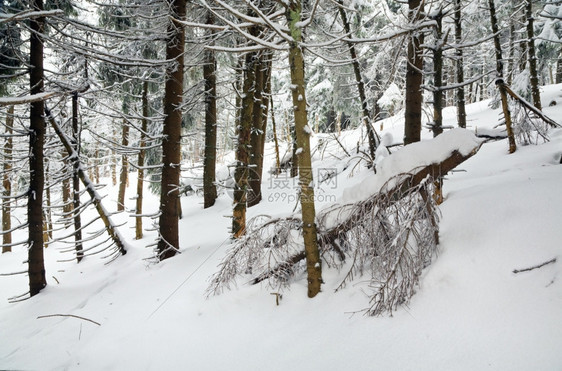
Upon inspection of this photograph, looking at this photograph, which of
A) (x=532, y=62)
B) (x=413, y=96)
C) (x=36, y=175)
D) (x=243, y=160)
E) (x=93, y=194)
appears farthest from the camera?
(x=532, y=62)

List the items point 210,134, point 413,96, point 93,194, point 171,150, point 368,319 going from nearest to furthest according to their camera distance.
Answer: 1. point 368,319
2. point 413,96
3. point 171,150
4. point 93,194
5. point 210,134

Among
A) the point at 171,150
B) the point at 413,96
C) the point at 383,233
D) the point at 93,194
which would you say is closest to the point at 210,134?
the point at 93,194

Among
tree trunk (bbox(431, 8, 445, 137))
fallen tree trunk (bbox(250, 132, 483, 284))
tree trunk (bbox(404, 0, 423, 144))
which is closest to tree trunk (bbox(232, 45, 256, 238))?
fallen tree trunk (bbox(250, 132, 483, 284))

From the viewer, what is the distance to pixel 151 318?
3.46 m

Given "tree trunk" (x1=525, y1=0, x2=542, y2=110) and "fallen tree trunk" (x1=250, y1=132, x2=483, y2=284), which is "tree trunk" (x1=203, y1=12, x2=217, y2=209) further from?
"tree trunk" (x1=525, y1=0, x2=542, y2=110)

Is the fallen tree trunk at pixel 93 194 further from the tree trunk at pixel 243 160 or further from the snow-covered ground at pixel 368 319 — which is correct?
the tree trunk at pixel 243 160

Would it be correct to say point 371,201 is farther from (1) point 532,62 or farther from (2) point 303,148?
(1) point 532,62

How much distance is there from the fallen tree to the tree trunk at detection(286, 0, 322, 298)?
0.28m

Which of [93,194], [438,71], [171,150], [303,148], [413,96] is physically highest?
[438,71]

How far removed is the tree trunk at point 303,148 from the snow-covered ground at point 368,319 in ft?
1.01

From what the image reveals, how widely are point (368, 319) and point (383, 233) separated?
0.84 meters

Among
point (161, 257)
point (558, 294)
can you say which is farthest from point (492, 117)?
point (161, 257)

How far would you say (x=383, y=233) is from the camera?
2848 mm

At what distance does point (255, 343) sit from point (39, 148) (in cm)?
602
